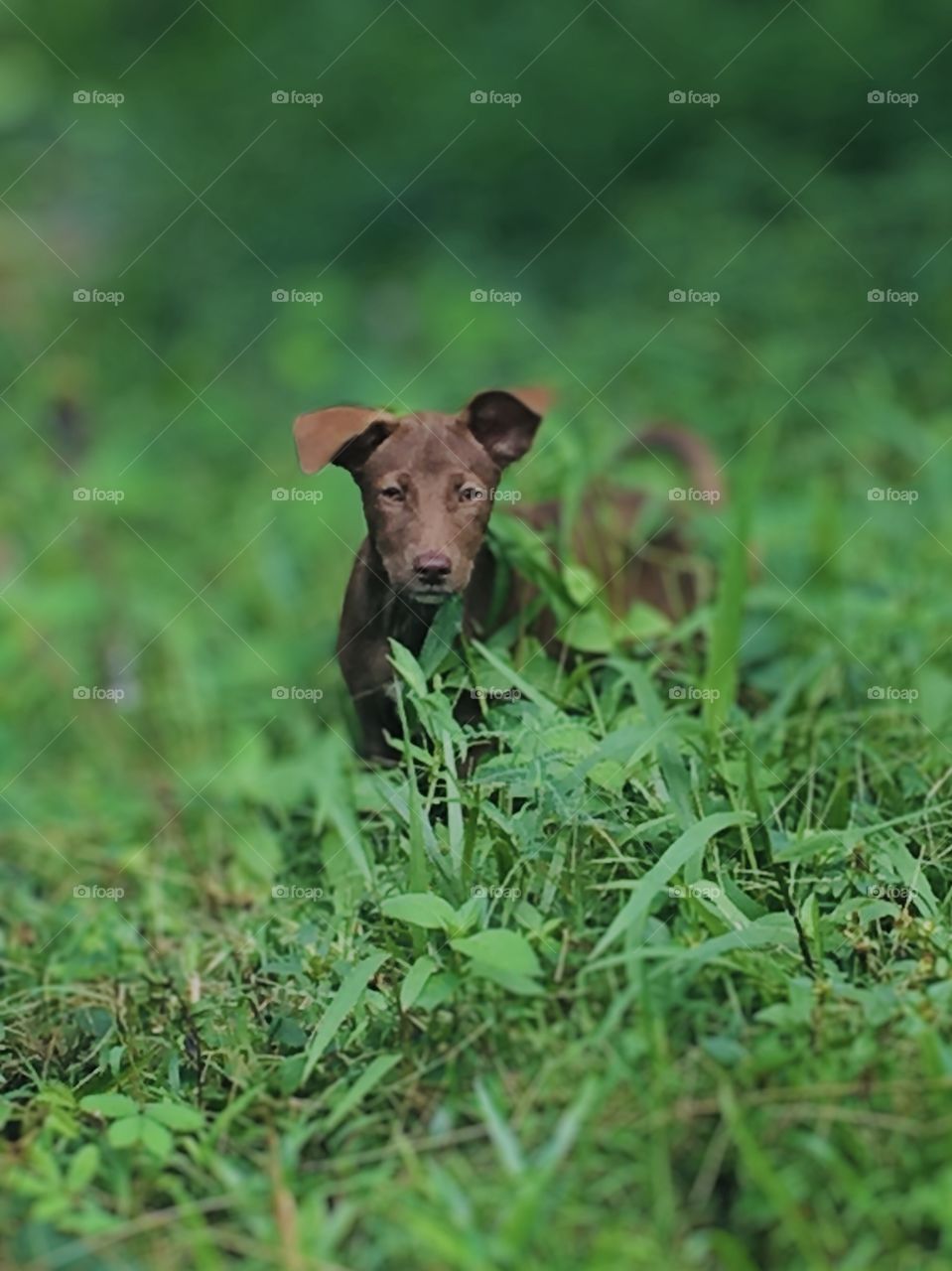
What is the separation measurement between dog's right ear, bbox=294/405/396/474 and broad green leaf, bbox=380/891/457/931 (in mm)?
862

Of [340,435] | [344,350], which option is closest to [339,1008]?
[340,435]

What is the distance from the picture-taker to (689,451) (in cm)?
540

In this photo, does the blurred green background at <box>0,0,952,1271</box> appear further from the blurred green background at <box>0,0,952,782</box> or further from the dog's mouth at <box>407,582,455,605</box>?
the dog's mouth at <box>407,582,455,605</box>

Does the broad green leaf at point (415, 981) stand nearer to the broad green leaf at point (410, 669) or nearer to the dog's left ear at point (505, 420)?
the broad green leaf at point (410, 669)

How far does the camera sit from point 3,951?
3912 millimetres

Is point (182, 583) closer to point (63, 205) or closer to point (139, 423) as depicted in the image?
point (139, 423)

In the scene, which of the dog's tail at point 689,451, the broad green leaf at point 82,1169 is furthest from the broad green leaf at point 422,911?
the dog's tail at point 689,451

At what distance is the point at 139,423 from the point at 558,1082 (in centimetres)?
486

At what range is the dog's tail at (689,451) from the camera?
531cm

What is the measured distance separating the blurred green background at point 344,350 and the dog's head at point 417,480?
62 cm

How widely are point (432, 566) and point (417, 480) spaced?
20cm

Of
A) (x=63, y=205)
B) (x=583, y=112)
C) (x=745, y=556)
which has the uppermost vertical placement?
(x=583, y=112)

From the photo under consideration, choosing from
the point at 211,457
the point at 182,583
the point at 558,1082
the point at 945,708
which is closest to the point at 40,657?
the point at 182,583

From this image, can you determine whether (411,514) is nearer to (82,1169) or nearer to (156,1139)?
(156,1139)
